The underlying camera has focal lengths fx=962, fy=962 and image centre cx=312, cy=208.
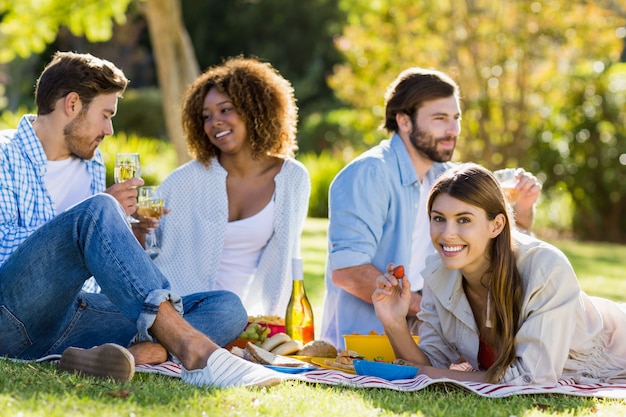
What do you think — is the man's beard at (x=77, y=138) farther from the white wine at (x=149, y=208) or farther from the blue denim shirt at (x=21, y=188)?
the white wine at (x=149, y=208)

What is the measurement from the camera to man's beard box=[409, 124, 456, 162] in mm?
5434

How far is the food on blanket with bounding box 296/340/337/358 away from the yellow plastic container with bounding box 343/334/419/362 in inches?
3.5

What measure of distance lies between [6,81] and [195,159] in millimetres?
24454

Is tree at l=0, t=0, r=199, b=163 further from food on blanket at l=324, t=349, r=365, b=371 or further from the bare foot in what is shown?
the bare foot

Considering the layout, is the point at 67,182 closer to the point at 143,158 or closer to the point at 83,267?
the point at 83,267

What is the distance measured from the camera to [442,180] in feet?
13.9

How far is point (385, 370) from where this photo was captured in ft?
13.8

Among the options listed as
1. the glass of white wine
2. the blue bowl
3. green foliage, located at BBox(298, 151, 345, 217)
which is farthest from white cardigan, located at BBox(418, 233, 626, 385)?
green foliage, located at BBox(298, 151, 345, 217)

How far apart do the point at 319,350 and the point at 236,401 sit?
1251 mm

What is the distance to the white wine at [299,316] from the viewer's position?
5.12 meters

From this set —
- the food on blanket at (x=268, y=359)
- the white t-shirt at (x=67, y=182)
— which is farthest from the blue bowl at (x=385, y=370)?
the white t-shirt at (x=67, y=182)

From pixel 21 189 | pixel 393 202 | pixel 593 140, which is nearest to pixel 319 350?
pixel 393 202

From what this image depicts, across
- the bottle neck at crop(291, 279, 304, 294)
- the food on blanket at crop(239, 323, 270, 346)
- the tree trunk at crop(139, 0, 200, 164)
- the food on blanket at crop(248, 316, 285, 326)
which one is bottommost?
the food on blanket at crop(239, 323, 270, 346)

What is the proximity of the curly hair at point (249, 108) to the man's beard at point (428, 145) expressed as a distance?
858 mm
